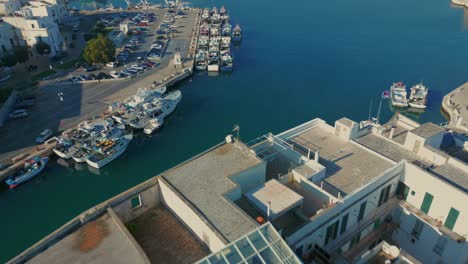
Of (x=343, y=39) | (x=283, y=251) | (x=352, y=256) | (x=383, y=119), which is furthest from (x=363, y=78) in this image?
(x=283, y=251)

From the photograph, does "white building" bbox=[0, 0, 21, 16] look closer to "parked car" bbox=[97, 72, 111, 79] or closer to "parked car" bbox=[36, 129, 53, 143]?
"parked car" bbox=[97, 72, 111, 79]

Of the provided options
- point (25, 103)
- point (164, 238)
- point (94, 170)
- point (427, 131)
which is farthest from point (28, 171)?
point (427, 131)

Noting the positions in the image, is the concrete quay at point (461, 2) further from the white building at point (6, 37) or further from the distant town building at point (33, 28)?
the white building at point (6, 37)

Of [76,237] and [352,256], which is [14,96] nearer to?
[76,237]

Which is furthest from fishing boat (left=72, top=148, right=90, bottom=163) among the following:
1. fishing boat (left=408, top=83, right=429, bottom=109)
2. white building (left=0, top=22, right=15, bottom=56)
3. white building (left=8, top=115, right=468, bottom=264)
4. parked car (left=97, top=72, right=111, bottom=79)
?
fishing boat (left=408, top=83, right=429, bottom=109)

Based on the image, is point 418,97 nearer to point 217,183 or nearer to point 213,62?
point 213,62

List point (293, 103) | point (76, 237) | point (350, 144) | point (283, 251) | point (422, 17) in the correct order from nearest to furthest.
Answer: point (283, 251)
point (76, 237)
point (350, 144)
point (293, 103)
point (422, 17)
